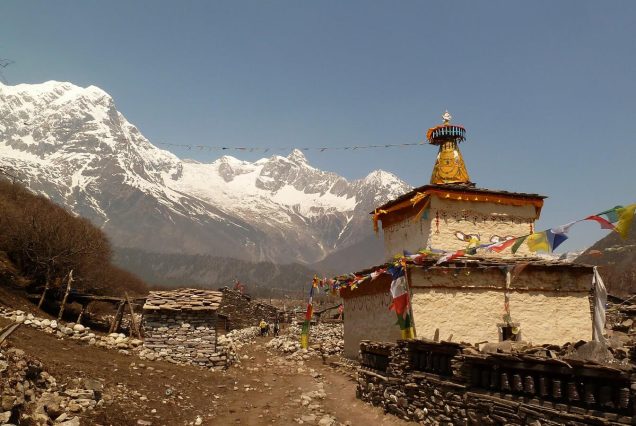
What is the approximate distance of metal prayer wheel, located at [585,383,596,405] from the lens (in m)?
7.23

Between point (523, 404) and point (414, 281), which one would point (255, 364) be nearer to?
Result: point (414, 281)

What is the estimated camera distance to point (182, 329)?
1850 cm

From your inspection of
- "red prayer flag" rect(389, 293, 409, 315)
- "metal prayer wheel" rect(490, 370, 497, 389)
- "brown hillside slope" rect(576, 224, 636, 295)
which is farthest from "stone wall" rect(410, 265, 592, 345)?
"brown hillside slope" rect(576, 224, 636, 295)

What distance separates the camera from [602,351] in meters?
→ 7.95

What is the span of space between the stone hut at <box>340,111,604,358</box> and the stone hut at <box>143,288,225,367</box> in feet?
21.5

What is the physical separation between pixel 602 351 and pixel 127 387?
1107 cm

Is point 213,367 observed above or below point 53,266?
below

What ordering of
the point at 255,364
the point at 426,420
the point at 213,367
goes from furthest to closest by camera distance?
the point at 255,364
the point at 213,367
the point at 426,420

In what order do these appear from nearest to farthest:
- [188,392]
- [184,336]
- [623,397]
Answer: [623,397] → [188,392] → [184,336]

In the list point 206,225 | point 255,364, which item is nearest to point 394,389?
point 255,364

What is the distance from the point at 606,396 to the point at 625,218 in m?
3.65

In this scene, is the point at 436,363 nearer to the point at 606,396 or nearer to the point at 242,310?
the point at 606,396

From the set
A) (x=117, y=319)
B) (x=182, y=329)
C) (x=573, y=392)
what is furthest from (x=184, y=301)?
(x=573, y=392)

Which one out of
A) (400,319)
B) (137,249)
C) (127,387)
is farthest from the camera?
(137,249)
